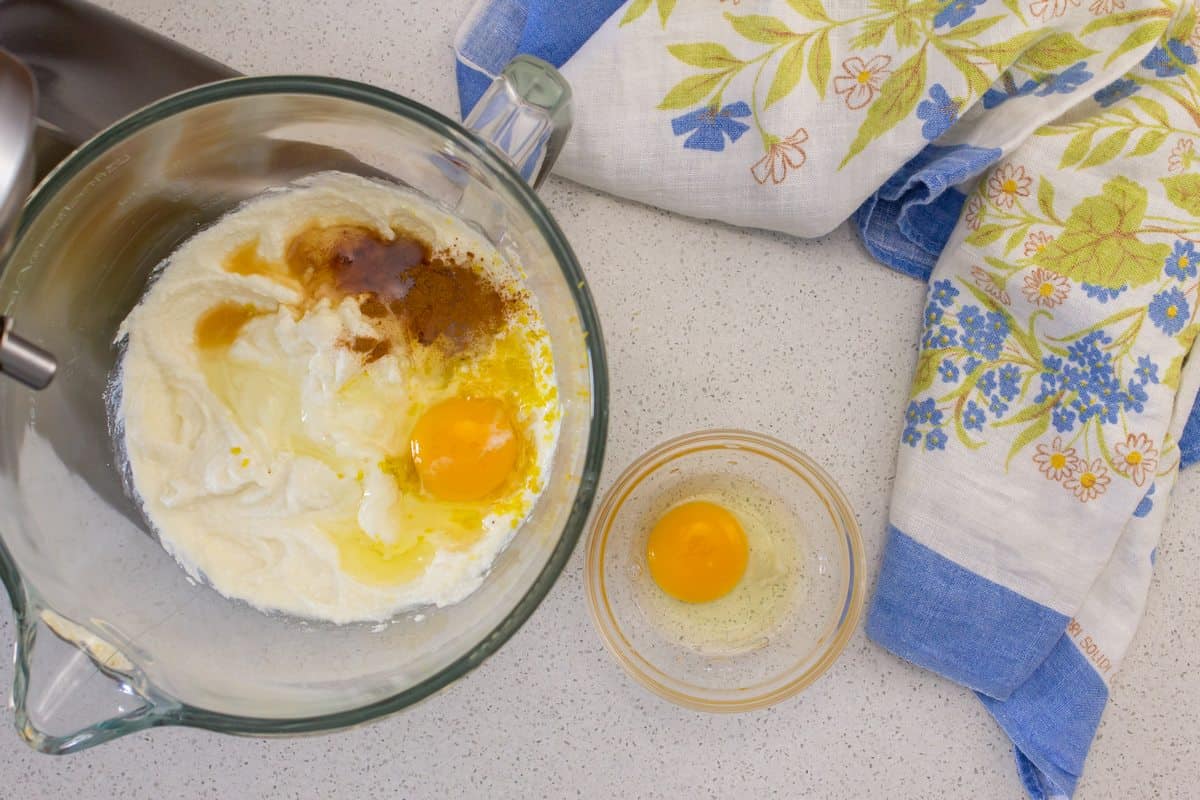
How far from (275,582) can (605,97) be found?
705mm

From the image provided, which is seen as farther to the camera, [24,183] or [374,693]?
[374,693]

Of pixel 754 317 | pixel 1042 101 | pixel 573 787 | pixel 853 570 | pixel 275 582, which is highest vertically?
pixel 1042 101

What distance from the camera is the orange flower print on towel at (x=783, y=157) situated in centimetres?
114

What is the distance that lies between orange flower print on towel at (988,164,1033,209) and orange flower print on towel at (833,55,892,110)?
0.64ft

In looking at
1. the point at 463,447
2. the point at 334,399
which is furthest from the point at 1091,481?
the point at 334,399

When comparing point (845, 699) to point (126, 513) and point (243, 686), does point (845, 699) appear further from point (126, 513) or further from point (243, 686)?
point (126, 513)

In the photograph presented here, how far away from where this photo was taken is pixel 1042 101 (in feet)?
3.74

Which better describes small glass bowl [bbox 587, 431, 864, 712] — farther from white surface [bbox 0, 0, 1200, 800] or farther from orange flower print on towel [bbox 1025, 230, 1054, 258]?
orange flower print on towel [bbox 1025, 230, 1054, 258]

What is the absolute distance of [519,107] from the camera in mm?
955

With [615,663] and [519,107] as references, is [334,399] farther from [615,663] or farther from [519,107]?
[615,663]

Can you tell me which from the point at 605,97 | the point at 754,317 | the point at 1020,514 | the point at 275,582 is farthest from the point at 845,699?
the point at 605,97

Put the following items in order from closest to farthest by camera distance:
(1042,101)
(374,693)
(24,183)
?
(24,183)
(374,693)
(1042,101)

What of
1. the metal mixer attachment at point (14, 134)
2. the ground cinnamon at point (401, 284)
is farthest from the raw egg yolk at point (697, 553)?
the metal mixer attachment at point (14, 134)

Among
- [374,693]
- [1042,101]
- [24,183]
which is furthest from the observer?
[1042,101]
